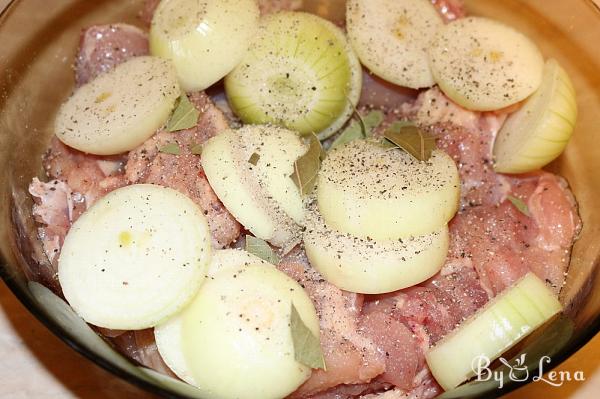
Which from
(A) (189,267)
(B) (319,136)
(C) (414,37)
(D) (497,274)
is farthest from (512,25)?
(A) (189,267)

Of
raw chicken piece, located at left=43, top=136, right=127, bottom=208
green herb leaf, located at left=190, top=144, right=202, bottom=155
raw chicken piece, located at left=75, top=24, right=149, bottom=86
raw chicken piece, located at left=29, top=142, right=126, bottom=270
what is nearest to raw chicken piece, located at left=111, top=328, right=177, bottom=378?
raw chicken piece, located at left=29, top=142, right=126, bottom=270

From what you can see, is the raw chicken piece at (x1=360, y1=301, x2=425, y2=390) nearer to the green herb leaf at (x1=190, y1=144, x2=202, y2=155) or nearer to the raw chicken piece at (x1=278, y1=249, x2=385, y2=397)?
the raw chicken piece at (x1=278, y1=249, x2=385, y2=397)

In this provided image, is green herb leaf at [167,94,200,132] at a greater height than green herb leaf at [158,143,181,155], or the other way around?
green herb leaf at [167,94,200,132]

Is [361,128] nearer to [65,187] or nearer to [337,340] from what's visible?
[337,340]

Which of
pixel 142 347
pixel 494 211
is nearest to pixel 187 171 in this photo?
pixel 142 347

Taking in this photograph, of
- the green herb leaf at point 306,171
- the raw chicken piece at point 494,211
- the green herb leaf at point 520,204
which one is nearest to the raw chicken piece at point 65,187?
the green herb leaf at point 306,171

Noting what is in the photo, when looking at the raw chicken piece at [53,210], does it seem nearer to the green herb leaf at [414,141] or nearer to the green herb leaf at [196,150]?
A: the green herb leaf at [196,150]
